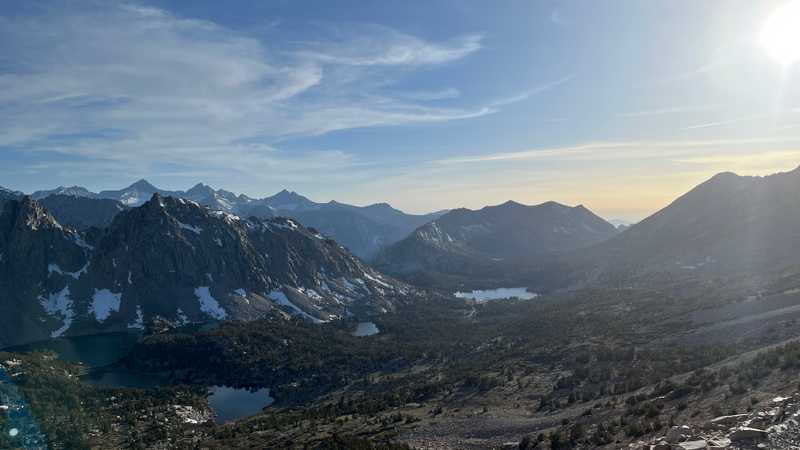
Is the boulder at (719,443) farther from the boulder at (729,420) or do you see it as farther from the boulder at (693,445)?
the boulder at (729,420)

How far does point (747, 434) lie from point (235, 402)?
131 m

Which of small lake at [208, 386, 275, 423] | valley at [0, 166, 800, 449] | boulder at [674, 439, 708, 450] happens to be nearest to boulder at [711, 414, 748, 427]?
valley at [0, 166, 800, 449]

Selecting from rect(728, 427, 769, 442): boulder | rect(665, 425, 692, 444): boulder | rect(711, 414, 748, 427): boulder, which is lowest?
rect(665, 425, 692, 444): boulder

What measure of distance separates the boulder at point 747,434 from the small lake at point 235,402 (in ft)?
365

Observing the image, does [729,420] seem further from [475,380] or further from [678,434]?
[475,380]

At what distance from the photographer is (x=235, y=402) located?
135375mm

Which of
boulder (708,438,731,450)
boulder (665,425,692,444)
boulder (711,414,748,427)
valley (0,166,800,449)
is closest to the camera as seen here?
boulder (708,438,731,450)

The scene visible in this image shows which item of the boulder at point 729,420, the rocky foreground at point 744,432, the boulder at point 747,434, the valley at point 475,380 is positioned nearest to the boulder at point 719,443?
the rocky foreground at point 744,432

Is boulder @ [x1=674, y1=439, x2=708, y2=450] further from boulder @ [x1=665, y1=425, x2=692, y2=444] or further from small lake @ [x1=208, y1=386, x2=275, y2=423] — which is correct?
small lake @ [x1=208, y1=386, x2=275, y2=423]

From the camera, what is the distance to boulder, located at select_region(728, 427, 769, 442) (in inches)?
1027

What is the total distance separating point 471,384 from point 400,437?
3015cm

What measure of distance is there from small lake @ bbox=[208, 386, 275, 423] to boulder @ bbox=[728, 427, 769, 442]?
111235 mm

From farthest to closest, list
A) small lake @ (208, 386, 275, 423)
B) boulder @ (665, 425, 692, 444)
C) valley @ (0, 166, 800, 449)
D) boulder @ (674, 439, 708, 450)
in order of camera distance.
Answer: small lake @ (208, 386, 275, 423)
valley @ (0, 166, 800, 449)
boulder @ (665, 425, 692, 444)
boulder @ (674, 439, 708, 450)

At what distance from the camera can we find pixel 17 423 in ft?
285
